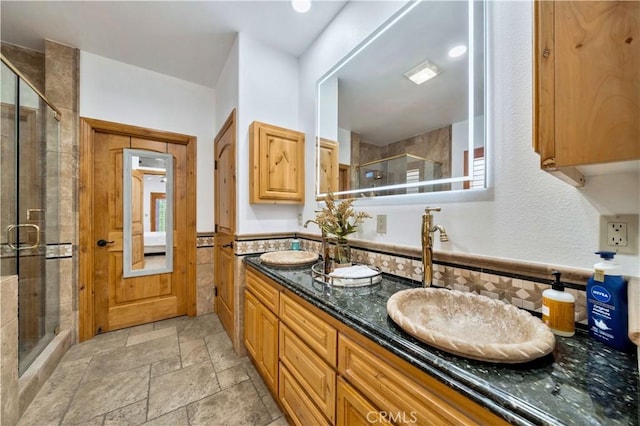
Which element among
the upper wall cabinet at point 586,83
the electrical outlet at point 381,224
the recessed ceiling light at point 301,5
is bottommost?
the electrical outlet at point 381,224

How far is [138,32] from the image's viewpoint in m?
2.01

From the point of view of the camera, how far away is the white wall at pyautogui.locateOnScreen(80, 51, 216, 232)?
226cm

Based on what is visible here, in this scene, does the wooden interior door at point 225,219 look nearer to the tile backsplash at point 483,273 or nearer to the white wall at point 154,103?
the white wall at point 154,103

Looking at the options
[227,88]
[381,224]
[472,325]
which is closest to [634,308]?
[472,325]

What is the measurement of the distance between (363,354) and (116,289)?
2.80 m

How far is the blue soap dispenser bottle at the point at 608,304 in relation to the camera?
0.64 meters

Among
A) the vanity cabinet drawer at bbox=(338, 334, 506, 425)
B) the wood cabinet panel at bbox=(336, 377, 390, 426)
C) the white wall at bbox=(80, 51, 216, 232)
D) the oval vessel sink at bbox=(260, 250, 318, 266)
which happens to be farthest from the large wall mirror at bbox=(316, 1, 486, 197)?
the white wall at bbox=(80, 51, 216, 232)

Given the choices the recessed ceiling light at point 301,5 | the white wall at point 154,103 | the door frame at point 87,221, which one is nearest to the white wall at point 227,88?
the white wall at point 154,103

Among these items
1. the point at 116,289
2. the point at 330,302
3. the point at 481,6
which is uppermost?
the point at 481,6

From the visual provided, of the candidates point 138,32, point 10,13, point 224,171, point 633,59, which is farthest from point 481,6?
point 10,13

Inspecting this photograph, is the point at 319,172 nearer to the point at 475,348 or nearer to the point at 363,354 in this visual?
the point at 363,354

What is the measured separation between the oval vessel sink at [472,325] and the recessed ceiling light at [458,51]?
1.08 m

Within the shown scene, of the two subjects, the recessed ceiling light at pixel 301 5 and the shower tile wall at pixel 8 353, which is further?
the recessed ceiling light at pixel 301 5

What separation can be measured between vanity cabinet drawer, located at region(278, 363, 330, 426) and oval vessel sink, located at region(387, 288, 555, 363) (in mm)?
597
